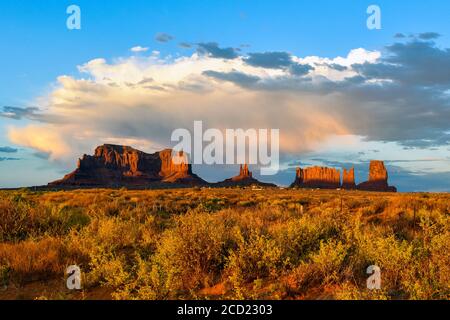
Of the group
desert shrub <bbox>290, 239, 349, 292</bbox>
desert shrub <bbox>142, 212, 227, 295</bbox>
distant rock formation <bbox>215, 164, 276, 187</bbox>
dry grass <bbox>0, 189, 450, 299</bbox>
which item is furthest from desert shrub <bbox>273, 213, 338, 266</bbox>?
distant rock formation <bbox>215, 164, 276, 187</bbox>

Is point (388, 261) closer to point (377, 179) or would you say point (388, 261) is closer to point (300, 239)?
point (300, 239)

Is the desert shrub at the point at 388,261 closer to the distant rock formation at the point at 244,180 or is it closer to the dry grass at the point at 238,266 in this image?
the dry grass at the point at 238,266

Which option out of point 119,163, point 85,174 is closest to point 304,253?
point 85,174

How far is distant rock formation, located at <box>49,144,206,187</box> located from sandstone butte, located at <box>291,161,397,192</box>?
43.5 meters

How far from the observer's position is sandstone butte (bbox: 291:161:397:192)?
15900cm

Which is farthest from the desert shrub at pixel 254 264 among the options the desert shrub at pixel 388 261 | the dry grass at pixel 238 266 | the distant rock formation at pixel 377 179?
the distant rock formation at pixel 377 179

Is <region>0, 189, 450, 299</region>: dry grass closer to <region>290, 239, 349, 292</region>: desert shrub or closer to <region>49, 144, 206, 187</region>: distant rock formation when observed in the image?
<region>290, 239, 349, 292</region>: desert shrub

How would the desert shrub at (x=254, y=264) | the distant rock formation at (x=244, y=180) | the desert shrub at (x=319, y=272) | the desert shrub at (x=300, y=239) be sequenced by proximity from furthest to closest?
the distant rock formation at (x=244, y=180), the desert shrub at (x=300, y=239), the desert shrub at (x=254, y=264), the desert shrub at (x=319, y=272)

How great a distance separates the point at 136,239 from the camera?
449 inches

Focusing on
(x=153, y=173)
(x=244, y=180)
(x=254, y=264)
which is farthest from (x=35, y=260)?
(x=153, y=173)

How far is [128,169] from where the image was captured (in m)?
174

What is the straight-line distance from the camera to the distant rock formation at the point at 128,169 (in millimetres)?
152375

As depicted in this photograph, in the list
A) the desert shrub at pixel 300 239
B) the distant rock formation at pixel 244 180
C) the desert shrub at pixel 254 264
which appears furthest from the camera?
the distant rock formation at pixel 244 180
